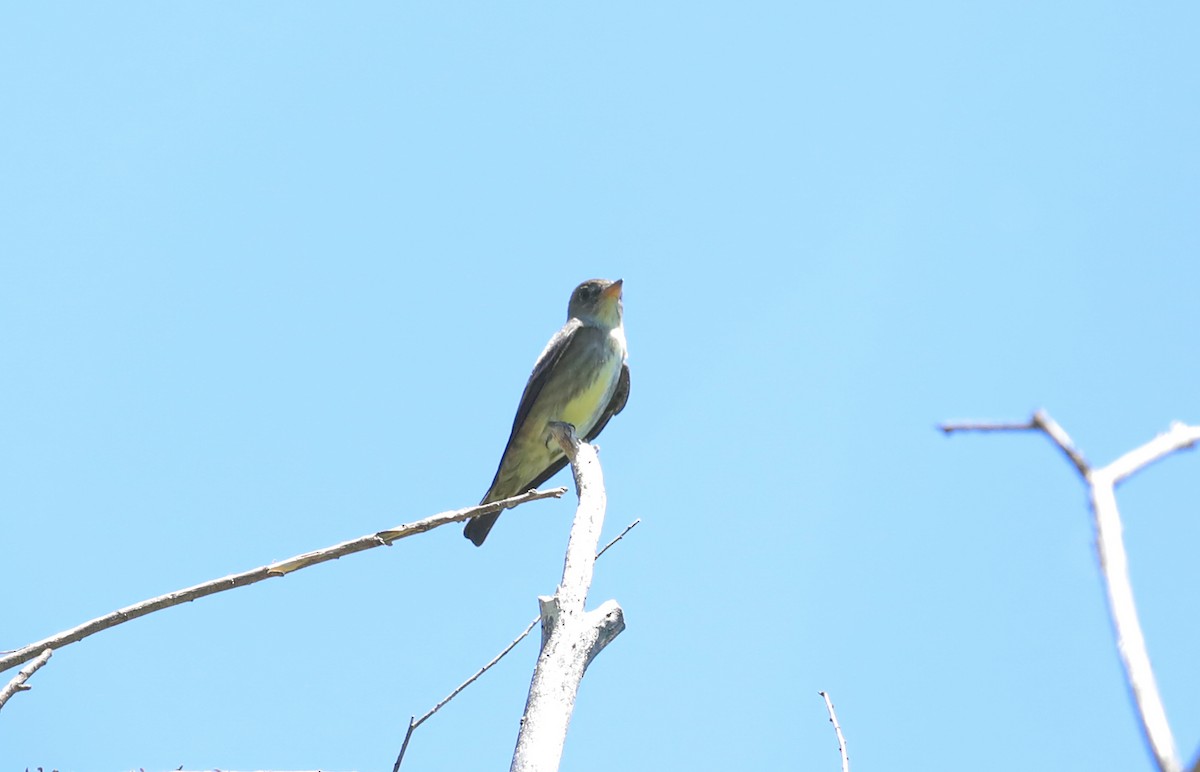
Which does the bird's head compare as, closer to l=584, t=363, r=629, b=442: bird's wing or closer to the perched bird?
the perched bird

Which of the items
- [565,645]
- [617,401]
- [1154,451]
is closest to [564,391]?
[617,401]

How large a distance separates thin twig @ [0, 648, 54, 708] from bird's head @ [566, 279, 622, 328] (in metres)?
6.16

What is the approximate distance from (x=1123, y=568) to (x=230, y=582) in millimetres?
2044

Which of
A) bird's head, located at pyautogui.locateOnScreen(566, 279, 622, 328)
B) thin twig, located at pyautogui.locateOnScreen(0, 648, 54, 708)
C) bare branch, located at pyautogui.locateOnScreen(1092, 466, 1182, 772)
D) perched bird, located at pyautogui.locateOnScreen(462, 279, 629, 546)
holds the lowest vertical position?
bare branch, located at pyautogui.locateOnScreen(1092, 466, 1182, 772)

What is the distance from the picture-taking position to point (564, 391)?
8.11 meters

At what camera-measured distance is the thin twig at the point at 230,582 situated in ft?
8.09

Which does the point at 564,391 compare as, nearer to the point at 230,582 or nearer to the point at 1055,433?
the point at 230,582

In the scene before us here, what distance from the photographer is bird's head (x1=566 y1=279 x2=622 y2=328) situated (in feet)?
27.6

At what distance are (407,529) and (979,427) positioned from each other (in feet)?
6.53

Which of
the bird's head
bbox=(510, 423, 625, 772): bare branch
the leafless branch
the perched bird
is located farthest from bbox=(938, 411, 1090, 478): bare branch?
the bird's head

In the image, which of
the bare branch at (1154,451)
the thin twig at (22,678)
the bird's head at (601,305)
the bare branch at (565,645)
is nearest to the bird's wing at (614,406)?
the bird's head at (601,305)

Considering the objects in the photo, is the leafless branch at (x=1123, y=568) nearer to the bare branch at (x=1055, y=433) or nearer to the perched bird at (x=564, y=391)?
the bare branch at (x=1055, y=433)

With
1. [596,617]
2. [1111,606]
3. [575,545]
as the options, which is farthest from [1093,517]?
[575,545]

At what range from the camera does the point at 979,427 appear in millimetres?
1227
